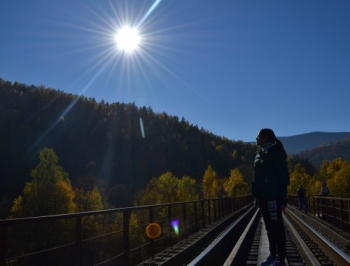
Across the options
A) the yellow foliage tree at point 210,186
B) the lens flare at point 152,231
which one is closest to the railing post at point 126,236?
the lens flare at point 152,231

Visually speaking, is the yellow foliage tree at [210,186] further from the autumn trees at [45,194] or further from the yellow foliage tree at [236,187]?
the autumn trees at [45,194]

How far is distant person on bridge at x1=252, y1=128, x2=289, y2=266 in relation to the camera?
546 cm

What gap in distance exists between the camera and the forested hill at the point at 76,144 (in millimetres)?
138875

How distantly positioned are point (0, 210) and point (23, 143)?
76.8m

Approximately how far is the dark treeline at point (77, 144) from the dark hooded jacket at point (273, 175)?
126 meters

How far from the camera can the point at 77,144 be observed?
16038cm

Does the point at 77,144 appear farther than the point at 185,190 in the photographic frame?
Yes

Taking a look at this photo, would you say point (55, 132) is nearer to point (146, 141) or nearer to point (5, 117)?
point (5, 117)

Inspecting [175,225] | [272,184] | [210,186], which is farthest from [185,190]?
[272,184]

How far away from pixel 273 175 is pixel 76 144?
160507 millimetres

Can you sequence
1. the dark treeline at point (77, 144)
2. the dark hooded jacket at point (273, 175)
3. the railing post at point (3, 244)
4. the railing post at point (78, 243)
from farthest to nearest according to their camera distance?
the dark treeline at point (77, 144), the railing post at point (78, 243), the dark hooded jacket at point (273, 175), the railing post at point (3, 244)

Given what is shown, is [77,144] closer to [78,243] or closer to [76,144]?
[76,144]

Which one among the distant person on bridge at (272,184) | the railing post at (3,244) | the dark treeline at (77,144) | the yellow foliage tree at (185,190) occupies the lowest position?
the railing post at (3,244)

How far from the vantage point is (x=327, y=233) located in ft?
37.6
